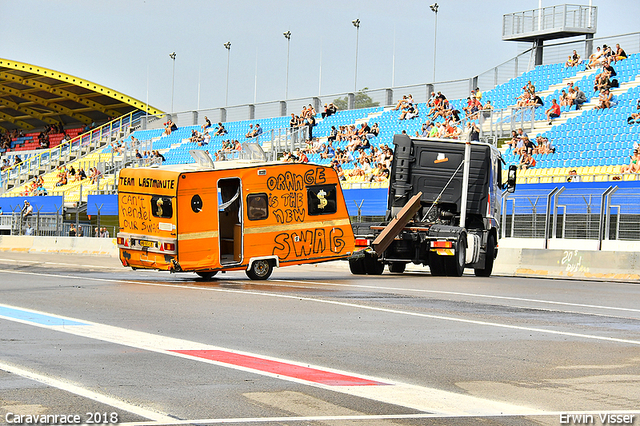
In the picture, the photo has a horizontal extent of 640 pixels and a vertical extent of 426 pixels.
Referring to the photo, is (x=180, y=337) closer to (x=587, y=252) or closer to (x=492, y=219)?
(x=492, y=219)

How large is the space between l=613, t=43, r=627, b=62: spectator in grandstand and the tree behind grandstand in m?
13.4

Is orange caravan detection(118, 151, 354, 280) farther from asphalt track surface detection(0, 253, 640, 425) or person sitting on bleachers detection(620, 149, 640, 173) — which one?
person sitting on bleachers detection(620, 149, 640, 173)

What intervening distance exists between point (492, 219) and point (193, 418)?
18747mm

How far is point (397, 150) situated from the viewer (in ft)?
76.6

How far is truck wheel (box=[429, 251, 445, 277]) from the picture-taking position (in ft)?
72.9

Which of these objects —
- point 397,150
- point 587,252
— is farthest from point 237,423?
point 587,252

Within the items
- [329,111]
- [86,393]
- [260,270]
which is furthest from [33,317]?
[329,111]

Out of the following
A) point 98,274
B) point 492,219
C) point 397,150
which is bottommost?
point 98,274

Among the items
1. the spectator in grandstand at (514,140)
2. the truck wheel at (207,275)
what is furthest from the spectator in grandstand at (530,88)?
the truck wheel at (207,275)

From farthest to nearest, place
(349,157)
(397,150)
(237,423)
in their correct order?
(349,157)
(397,150)
(237,423)

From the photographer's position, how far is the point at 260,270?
65.7 ft

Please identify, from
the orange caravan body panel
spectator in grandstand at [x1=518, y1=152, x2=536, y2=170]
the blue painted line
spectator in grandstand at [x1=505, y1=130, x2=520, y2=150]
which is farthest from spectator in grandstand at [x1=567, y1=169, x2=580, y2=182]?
the blue painted line

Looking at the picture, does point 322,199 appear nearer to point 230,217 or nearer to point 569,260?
point 230,217

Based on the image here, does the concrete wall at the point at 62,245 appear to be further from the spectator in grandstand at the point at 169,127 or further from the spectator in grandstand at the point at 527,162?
the spectator in grandstand at the point at 169,127
